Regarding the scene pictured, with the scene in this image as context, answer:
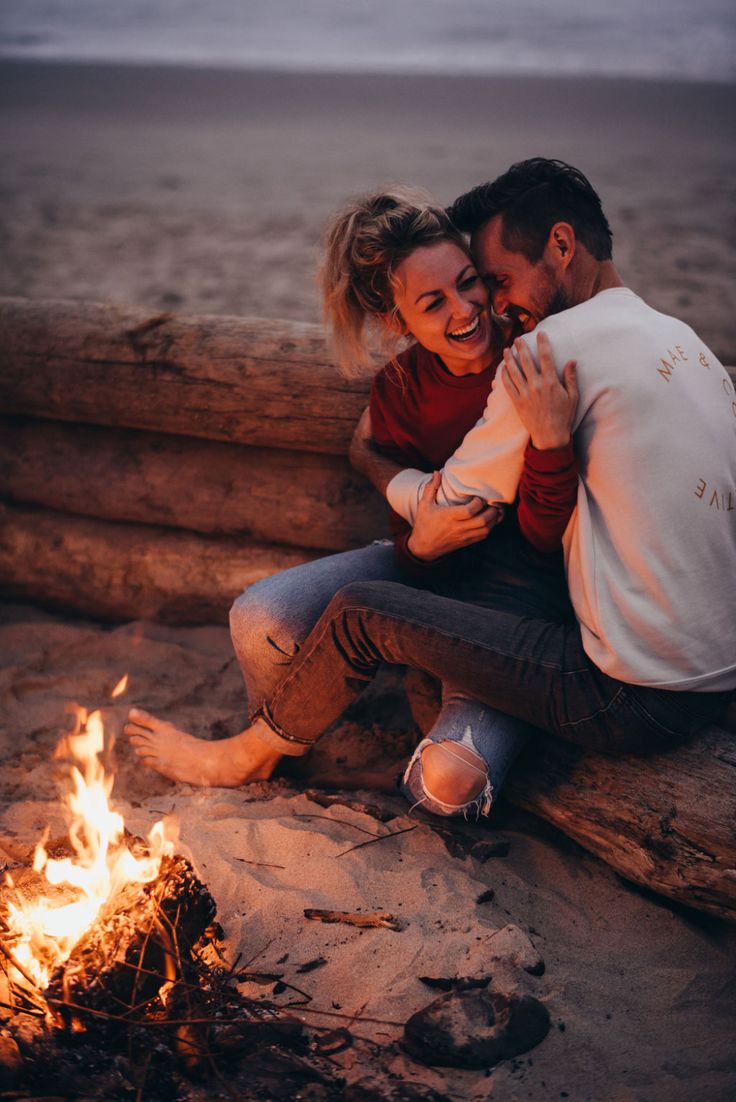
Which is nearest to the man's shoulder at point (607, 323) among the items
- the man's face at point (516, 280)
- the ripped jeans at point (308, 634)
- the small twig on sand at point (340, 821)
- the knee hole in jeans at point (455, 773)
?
the man's face at point (516, 280)

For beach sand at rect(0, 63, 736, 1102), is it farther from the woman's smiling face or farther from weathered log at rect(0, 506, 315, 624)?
the woman's smiling face

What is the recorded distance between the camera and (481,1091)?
2072 millimetres

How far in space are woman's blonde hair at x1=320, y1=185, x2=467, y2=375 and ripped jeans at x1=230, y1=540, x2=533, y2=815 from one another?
747 millimetres

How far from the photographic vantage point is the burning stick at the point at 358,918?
252 cm

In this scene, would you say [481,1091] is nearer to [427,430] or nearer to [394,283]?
[427,430]

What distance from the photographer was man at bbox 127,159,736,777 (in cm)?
238

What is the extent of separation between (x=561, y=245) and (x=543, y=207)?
120mm

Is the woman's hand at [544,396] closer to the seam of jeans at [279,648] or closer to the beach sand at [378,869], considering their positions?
the beach sand at [378,869]

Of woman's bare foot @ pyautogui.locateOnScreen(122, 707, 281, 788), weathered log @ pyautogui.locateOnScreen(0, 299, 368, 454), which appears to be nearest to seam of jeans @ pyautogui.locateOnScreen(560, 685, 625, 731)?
woman's bare foot @ pyautogui.locateOnScreen(122, 707, 281, 788)

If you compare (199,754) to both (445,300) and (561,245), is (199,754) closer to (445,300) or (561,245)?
(445,300)

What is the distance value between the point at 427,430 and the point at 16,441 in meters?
Result: 2.17

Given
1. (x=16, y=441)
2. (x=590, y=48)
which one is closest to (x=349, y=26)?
(x=590, y=48)

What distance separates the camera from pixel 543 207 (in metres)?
2.67

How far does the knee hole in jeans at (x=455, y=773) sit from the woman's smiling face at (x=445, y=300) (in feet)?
4.02
